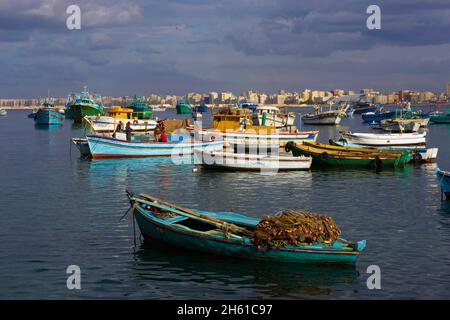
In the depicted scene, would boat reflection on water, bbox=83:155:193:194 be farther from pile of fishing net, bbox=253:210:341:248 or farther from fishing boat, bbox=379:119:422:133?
fishing boat, bbox=379:119:422:133

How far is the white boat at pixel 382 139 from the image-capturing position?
63500mm

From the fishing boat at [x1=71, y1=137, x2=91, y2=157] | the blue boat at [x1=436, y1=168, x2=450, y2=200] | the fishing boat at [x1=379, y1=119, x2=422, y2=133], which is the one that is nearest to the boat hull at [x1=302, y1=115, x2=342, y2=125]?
the fishing boat at [x1=379, y1=119, x2=422, y2=133]

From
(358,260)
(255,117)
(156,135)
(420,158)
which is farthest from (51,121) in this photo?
(358,260)

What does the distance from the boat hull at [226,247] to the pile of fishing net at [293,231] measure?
28 cm

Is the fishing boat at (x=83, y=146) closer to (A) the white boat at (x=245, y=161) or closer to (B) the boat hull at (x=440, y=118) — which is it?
(A) the white boat at (x=245, y=161)

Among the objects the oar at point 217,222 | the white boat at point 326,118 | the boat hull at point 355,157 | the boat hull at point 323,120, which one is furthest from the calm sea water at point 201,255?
the boat hull at point 323,120

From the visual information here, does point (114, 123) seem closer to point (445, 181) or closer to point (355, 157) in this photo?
point (355, 157)

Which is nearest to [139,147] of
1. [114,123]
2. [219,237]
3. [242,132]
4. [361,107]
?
[242,132]

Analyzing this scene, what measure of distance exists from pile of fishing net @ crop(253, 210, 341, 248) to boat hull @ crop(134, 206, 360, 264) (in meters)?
0.28

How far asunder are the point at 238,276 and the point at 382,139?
148 ft

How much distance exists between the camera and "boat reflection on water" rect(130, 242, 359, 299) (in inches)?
802
